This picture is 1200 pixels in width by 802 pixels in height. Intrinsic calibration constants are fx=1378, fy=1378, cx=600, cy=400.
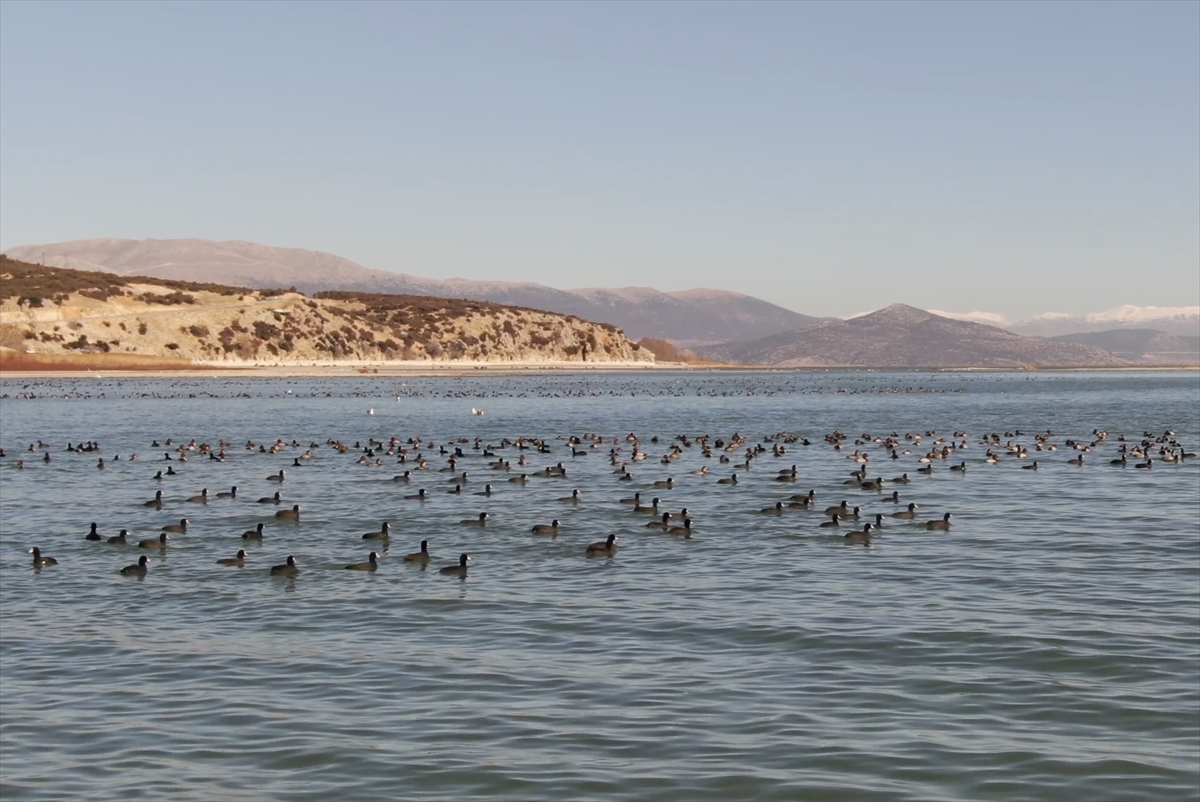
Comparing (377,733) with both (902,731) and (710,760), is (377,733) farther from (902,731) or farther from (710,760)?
(902,731)

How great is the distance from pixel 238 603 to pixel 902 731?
11.9 metres

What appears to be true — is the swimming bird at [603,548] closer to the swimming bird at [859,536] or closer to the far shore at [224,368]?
the swimming bird at [859,536]

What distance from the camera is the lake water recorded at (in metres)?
13.6

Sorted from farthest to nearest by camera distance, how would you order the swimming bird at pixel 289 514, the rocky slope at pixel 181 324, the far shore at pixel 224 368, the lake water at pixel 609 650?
the rocky slope at pixel 181 324 < the far shore at pixel 224 368 < the swimming bird at pixel 289 514 < the lake water at pixel 609 650

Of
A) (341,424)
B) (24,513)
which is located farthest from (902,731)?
(341,424)

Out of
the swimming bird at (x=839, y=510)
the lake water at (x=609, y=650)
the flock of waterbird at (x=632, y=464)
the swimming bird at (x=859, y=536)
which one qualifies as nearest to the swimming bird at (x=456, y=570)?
the flock of waterbird at (x=632, y=464)

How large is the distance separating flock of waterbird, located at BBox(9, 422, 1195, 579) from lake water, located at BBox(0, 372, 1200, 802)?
472mm

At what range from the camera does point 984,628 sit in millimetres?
19656

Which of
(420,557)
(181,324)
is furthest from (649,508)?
(181,324)

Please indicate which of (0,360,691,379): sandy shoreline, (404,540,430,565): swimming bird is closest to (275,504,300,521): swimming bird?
(404,540,430,565): swimming bird

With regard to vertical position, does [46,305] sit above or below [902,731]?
above

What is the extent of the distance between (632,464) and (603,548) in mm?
22646

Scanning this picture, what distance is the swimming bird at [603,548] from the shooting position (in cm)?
2728

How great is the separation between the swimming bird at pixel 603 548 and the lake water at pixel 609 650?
27 cm
